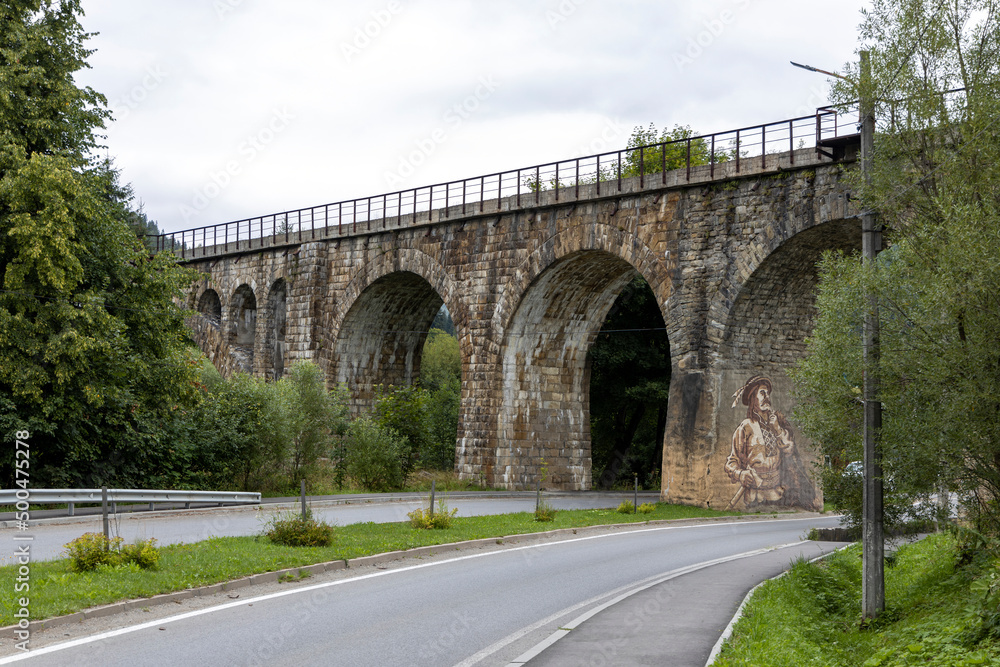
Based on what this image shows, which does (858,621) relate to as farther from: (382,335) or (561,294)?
(382,335)

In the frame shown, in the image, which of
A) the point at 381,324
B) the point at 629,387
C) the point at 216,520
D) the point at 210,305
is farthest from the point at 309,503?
the point at 210,305

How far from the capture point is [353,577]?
12.8 meters

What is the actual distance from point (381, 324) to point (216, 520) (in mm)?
20432

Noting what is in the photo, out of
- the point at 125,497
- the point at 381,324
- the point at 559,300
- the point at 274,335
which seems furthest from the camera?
the point at 274,335

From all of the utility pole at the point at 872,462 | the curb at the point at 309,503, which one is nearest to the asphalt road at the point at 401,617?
the utility pole at the point at 872,462

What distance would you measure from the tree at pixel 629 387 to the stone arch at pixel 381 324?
309 inches

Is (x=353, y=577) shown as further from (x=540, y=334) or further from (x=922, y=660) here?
(x=540, y=334)

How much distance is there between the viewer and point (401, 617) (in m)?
9.97

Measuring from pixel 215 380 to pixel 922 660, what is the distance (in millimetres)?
22705

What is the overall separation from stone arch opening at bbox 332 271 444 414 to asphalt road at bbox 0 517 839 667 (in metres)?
22.8

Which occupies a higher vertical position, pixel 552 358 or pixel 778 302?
pixel 778 302

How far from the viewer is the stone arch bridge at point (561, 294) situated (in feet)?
83.4

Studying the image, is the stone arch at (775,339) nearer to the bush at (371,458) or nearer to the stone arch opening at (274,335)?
the bush at (371,458)

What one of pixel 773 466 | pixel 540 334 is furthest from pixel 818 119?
pixel 540 334
